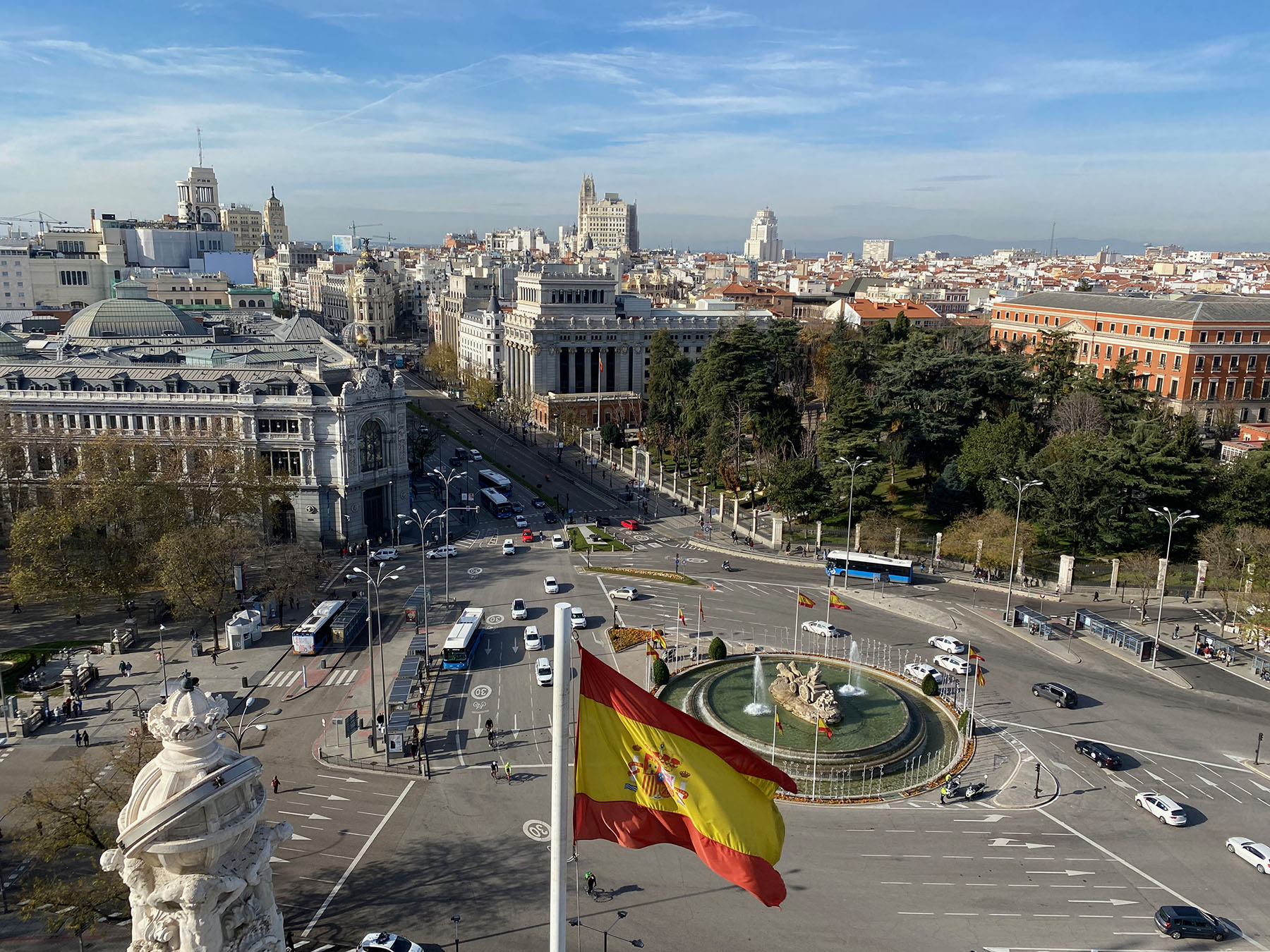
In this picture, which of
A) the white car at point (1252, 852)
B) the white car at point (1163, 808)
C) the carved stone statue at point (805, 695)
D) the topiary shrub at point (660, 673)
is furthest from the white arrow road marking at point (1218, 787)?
the topiary shrub at point (660, 673)

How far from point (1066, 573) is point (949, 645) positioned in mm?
15512

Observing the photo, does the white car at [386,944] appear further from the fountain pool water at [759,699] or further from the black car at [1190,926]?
the black car at [1190,926]

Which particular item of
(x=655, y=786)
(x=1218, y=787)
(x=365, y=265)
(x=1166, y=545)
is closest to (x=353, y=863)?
(x=655, y=786)

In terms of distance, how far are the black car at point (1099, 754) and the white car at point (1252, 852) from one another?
4.95 m

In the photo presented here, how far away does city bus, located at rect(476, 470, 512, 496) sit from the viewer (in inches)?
3061

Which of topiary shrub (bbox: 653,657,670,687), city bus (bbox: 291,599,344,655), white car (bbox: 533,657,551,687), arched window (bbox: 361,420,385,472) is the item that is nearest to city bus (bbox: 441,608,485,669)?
white car (bbox: 533,657,551,687)

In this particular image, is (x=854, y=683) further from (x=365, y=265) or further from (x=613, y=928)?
(x=365, y=265)

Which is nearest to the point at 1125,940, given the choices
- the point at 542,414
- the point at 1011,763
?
the point at 1011,763

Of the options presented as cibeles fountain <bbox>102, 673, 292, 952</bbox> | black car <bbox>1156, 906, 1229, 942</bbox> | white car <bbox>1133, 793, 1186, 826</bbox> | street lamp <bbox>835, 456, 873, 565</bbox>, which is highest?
cibeles fountain <bbox>102, 673, 292, 952</bbox>

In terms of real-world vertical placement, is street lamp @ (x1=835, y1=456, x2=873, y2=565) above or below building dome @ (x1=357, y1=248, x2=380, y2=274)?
below

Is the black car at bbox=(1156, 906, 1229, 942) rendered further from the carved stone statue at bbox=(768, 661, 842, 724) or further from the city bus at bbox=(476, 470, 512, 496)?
the city bus at bbox=(476, 470, 512, 496)

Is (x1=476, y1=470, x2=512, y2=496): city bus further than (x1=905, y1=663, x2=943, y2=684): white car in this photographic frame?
A: Yes

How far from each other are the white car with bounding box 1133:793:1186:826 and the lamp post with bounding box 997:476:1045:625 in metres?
17.2

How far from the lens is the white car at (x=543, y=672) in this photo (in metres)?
41.2
